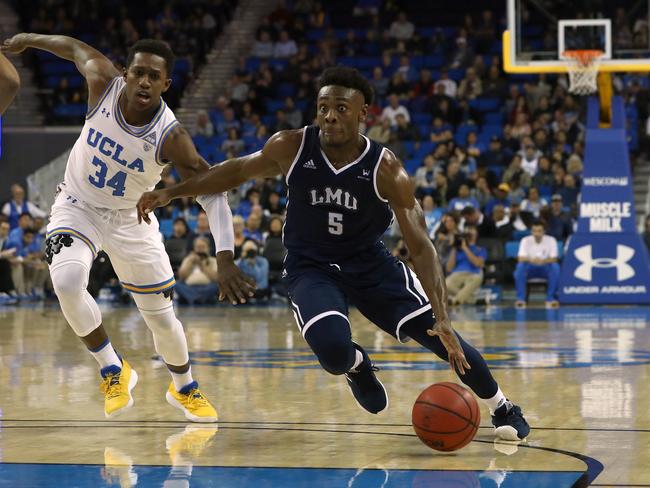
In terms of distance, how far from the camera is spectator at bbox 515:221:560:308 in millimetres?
15656

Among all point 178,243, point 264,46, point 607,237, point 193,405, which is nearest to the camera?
point 193,405

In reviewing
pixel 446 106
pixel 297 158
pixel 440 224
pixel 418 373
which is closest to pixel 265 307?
pixel 440 224

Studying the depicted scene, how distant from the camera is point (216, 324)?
44.0 ft

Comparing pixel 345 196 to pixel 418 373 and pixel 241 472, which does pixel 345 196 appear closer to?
pixel 241 472

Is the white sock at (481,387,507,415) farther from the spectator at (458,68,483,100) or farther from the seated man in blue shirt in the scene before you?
the spectator at (458,68,483,100)

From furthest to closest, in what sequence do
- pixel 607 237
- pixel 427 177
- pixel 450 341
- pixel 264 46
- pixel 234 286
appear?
pixel 264 46
pixel 427 177
pixel 607 237
pixel 234 286
pixel 450 341

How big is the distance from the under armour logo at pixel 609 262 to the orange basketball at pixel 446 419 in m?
10.1

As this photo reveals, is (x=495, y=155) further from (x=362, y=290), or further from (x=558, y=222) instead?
(x=362, y=290)

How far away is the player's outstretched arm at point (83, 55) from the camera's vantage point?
669 cm

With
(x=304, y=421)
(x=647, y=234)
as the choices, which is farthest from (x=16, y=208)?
(x=304, y=421)

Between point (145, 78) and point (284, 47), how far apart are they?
17799 millimetres

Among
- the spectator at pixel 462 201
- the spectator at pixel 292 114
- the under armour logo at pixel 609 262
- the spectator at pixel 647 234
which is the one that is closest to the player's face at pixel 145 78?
the under armour logo at pixel 609 262

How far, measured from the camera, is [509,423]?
231 inches

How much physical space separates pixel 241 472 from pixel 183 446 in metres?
0.74
